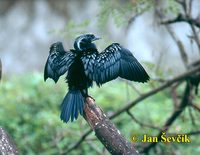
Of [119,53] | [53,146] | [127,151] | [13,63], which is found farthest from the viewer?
[13,63]

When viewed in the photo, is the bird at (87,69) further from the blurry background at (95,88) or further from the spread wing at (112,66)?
the blurry background at (95,88)

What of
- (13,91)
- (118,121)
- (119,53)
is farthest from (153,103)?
(119,53)

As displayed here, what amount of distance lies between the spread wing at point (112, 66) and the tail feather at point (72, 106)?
0.66 feet

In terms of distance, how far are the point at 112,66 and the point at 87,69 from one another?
194 millimetres

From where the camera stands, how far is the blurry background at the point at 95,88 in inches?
220

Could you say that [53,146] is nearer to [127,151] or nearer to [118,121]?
[118,121]

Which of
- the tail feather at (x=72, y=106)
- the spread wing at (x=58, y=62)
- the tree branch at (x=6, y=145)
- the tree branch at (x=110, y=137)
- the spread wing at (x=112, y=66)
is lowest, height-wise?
the tree branch at (x=110, y=137)

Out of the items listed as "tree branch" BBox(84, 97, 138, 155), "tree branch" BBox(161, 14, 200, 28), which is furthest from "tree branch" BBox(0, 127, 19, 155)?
"tree branch" BBox(161, 14, 200, 28)

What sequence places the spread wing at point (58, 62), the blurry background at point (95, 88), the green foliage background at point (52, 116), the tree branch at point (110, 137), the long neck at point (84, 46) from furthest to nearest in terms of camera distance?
the green foliage background at point (52, 116) < the blurry background at point (95, 88) < the long neck at point (84, 46) < the spread wing at point (58, 62) < the tree branch at point (110, 137)

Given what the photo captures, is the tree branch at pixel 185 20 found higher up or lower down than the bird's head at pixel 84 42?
lower down

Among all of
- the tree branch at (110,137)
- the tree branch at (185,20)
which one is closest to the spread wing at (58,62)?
the tree branch at (110,137)

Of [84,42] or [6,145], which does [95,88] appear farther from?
[6,145]

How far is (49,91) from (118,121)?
3.47 feet

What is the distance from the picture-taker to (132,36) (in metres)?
12.2
